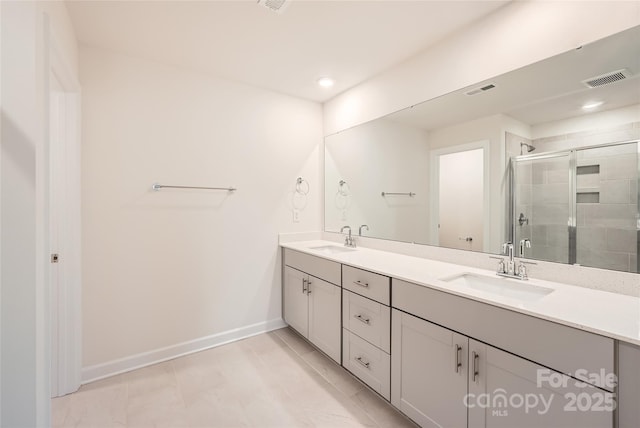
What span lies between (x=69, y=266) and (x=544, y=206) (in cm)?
292

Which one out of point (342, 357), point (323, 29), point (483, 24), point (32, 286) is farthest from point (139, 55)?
point (342, 357)

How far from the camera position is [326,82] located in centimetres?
257

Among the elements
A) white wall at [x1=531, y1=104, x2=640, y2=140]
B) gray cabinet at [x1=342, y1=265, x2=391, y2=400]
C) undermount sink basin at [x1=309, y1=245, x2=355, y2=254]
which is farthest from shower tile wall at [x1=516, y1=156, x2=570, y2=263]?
undermount sink basin at [x1=309, y1=245, x2=355, y2=254]

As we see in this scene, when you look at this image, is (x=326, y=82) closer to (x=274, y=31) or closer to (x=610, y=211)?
(x=274, y=31)

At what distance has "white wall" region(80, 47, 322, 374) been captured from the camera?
2.01m

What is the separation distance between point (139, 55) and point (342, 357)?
268 centimetres

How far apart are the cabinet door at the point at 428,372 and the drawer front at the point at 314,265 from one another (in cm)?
57

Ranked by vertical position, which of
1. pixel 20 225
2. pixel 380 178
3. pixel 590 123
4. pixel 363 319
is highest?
pixel 590 123

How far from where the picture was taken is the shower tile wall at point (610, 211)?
125cm

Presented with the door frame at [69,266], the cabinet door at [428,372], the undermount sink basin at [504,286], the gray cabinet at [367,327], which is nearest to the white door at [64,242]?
the door frame at [69,266]

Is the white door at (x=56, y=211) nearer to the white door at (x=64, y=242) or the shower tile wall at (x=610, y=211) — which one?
the white door at (x=64, y=242)

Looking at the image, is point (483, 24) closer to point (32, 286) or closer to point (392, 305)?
point (392, 305)

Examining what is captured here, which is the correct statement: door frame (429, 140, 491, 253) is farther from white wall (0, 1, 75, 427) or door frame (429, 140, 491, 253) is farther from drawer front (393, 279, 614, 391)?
white wall (0, 1, 75, 427)

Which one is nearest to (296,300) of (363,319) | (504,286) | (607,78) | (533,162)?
(363,319)
